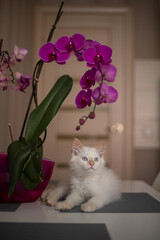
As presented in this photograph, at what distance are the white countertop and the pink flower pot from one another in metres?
0.04

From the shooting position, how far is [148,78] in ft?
9.05

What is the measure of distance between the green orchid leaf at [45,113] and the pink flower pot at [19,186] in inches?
5.0

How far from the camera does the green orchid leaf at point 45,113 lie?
2.08 ft

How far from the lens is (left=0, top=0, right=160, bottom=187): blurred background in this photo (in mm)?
2680

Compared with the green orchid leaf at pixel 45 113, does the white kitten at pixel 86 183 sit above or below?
below

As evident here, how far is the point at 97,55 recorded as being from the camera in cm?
57

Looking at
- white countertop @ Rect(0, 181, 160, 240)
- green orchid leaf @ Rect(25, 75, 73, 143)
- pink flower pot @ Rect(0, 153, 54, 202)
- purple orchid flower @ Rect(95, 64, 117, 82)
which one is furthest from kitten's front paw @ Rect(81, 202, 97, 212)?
purple orchid flower @ Rect(95, 64, 117, 82)

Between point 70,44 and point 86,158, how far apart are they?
0.39 m

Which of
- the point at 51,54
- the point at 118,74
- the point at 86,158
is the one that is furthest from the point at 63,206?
the point at 118,74

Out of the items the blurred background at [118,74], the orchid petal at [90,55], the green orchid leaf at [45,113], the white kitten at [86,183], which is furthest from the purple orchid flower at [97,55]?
the blurred background at [118,74]

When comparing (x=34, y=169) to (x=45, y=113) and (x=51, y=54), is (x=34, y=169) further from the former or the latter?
(x=51, y=54)

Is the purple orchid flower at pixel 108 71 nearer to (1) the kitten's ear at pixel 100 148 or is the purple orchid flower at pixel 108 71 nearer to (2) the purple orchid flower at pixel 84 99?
(2) the purple orchid flower at pixel 84 99

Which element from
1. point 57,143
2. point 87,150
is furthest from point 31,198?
point 57,143

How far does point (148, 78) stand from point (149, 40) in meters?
0.44
